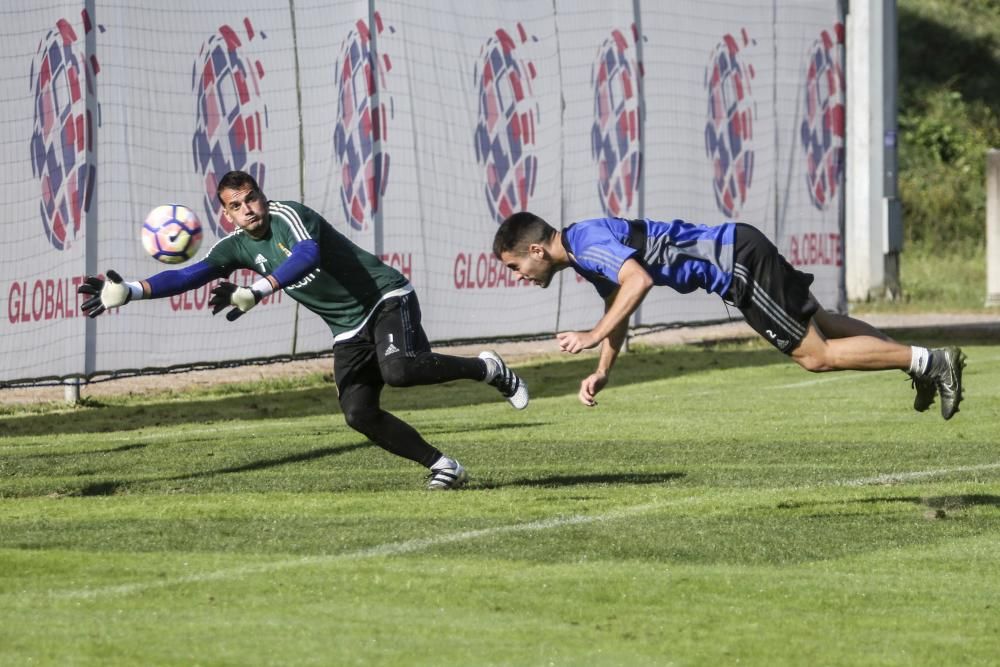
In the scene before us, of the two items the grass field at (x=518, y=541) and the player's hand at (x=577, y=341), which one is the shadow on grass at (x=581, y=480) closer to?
the grass field at (x=518, y=541)

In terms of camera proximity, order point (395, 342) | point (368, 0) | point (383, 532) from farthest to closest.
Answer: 1. point (368, 0)
2. point (395, 342)
3. point (383, 532)

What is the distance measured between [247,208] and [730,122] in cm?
1231

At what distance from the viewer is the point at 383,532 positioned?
888 centimetres

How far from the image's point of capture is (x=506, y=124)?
18.9 meters

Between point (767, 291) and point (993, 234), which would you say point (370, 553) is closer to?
point (767, 291)

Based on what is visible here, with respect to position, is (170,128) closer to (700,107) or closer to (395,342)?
(395,342)

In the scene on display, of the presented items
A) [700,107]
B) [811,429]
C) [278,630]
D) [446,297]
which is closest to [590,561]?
[278,630]

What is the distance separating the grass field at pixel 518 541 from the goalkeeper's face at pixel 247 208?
60.3 inches

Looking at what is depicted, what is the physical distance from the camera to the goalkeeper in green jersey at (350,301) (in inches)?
403

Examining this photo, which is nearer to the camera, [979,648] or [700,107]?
[979,648]

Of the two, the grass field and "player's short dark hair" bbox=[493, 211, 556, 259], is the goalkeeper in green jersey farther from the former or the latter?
"player's short dark hair" bbox=[493, 211, 556, 259]

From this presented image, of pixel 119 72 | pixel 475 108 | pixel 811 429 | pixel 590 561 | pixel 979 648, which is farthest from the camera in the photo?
pixel 475 108

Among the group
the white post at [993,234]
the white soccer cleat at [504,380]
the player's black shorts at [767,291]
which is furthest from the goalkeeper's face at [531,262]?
the white post at [993,234]

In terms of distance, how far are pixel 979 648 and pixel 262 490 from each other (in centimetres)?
514
